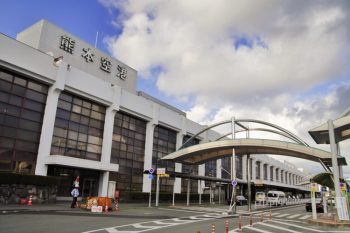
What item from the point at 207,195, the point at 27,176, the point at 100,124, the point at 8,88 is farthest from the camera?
the point at 207,195

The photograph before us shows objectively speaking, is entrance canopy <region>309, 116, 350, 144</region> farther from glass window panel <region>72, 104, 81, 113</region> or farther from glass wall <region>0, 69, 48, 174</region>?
glass wall <region>0, 69, 48, 174</region>

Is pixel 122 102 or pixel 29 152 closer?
pixel 29 152

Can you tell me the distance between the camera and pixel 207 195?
54.3 meters

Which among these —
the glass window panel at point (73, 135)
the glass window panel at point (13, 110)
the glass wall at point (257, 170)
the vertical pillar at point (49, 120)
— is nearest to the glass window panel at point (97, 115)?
the glass window panel at point (73, 135)

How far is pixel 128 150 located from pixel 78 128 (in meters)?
8.24

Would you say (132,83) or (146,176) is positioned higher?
(132,83)

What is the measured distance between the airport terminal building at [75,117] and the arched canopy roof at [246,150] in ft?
22.4

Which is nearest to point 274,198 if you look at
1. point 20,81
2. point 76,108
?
point 76,108

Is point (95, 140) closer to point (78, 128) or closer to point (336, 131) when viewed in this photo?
point (78, 128)

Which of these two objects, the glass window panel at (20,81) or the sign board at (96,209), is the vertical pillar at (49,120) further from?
the sign board at (96,209)

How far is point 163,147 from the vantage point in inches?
1842

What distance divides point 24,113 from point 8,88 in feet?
8.39

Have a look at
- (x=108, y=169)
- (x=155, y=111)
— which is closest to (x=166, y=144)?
(x=155, y=111)

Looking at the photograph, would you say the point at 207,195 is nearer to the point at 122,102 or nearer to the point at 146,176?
the point at 146,176
